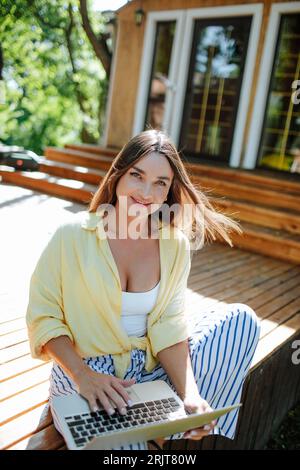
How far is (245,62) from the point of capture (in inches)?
223

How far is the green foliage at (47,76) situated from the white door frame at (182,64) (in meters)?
1.70

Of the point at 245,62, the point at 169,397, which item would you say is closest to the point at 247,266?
the point at 169,397

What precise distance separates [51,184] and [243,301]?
353 centimetres

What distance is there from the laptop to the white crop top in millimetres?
212

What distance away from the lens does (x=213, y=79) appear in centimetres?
634

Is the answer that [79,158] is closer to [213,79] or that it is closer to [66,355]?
[213,79]

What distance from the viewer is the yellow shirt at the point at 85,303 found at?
4.53 ft

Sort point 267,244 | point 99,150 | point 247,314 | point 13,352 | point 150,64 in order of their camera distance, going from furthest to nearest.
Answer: point 99,150, point 150,64, point 267,244, point 13,352, point 247,314

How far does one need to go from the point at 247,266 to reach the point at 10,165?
3995 mm

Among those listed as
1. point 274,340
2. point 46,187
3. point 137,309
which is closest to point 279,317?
point 274,340

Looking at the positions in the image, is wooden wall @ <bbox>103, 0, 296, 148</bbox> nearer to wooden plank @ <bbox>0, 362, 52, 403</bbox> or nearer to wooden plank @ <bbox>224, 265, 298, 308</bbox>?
wooden plank @ <bbox>224, 265, 298, 308</bbox>

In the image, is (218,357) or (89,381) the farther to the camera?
(218,357)

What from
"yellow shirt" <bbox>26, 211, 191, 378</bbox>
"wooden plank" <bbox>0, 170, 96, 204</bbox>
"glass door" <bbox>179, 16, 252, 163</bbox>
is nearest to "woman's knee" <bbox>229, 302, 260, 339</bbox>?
"yellow shirt" <bbox>26, 211, 191, 378</bbox>

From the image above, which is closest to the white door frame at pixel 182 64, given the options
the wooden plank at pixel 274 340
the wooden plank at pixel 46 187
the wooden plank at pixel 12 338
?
the wooden plank at pixel 46 187
